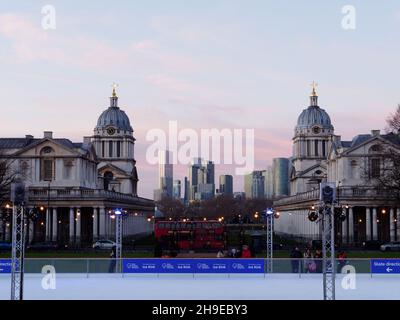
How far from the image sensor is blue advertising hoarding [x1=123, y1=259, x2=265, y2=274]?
48575 mm

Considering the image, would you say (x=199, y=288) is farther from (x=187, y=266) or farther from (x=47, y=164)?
(x=47, y=164)

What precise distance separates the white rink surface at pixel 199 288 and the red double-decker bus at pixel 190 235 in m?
35.2

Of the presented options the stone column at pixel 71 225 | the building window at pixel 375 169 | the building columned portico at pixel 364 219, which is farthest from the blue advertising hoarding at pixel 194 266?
the stone column at pixel 71 225

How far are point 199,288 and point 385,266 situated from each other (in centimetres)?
1457

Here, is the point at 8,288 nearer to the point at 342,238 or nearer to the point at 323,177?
the point at 342,238

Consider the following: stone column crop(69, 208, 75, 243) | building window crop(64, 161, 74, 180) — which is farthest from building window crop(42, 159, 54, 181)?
stone column crop(69, 208, 75, 243)

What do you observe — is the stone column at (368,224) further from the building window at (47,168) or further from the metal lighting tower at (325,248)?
the metal lighting tower at (325,248)

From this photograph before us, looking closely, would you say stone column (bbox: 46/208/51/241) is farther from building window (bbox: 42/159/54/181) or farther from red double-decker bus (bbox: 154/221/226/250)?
red double-decker bus (bbox: 154/221/226/250)

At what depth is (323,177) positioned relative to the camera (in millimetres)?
191125

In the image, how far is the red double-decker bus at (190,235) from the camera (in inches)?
3285

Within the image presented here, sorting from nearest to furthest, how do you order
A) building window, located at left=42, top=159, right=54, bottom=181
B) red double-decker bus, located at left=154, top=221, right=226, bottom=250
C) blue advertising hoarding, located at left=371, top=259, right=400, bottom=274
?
blue advertising hoarding, located at left=371, top=259, right=400, bottom=274, red double-decker bus, located at left=154, top=221, right=226, bottom=250, building window, located at left=42, top=159, right=54, bottom=181

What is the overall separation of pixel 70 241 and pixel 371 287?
274ft

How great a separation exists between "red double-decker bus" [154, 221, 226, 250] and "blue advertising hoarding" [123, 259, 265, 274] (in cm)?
3379
